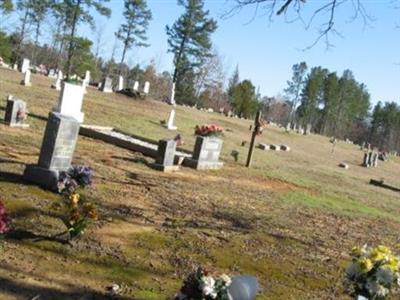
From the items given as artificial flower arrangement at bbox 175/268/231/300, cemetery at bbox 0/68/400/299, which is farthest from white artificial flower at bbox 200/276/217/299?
cemetery at bbox 0/68/400/299

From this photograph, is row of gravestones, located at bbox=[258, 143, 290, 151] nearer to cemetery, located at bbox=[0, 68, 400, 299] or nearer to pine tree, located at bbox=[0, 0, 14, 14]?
cemetery, located at bbox=[0, 68, 400, 299]

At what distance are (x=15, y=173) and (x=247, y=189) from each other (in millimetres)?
6533

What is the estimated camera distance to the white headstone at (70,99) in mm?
16414

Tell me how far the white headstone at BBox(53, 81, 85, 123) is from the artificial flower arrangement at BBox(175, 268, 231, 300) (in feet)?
39.4

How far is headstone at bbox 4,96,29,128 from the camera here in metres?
15.5

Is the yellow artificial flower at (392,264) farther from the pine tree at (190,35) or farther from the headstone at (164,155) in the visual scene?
the pine tree at (190,35)

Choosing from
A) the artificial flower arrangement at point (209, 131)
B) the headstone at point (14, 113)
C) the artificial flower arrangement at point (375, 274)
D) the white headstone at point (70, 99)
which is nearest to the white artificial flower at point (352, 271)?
the artificial flower arrangement at point (375, 274)

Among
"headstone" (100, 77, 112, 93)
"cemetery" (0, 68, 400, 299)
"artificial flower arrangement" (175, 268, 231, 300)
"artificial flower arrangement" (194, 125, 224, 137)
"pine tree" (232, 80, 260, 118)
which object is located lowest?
"cemetery" (0, 68, 400, 299)

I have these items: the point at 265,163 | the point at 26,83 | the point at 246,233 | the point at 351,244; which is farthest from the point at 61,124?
the point at 26,83

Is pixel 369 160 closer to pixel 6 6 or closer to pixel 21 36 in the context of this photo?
pixel 6 6

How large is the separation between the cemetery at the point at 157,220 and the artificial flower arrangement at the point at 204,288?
22 centimetres

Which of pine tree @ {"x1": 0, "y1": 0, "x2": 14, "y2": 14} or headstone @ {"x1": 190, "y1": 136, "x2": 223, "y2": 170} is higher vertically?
pine tree @ {"x1": 0, "y1": 0, "x2": 14, "y2": 14}

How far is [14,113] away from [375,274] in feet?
40.9

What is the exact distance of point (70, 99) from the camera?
16844mm
